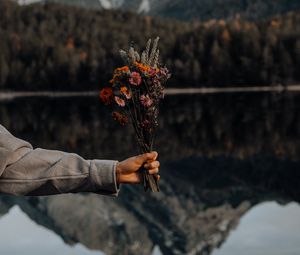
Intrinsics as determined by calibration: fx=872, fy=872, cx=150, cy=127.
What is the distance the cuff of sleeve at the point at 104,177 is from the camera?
3969mm

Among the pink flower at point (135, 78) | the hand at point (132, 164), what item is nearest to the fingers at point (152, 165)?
the hand at point (132, 164)

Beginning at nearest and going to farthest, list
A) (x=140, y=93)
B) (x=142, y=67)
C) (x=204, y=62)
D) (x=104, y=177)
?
(x=104, y=177) → (x=142, y=67) → (x=140, y=93) → (x=204, y=62)

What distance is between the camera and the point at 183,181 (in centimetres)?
3756

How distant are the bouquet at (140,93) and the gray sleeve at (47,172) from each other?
0.28m

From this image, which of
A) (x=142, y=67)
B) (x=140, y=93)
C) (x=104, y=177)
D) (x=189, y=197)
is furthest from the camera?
(x=189, y=197)

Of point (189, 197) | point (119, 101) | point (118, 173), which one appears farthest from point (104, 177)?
point (189, 197)

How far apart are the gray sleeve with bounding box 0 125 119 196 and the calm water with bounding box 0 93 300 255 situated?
464 inches

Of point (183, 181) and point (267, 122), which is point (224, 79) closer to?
point (267, 122)

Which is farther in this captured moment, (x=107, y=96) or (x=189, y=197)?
(x=189, y=197)

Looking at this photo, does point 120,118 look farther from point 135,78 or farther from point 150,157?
point 150,157

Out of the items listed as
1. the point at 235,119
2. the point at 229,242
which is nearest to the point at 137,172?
the point at 229,242

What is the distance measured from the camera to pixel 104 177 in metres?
3.97

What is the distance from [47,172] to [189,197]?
28982 mm

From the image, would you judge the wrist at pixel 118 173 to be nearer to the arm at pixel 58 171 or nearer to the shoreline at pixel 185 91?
the arm at pixel 58 171
